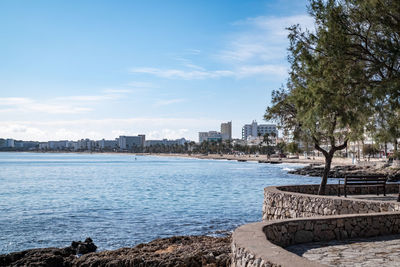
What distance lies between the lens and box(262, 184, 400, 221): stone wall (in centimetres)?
1155

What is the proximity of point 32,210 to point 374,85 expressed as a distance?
23618mm

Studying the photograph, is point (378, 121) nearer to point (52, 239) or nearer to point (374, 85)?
point (374, 85)

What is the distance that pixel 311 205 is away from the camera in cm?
1286

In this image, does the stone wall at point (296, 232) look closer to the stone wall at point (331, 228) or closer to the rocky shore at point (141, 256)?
the stone wall at point (331, 228)

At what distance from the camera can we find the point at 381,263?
6770 millimetres

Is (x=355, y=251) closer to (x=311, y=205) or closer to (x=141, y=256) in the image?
(x=311, y=205)

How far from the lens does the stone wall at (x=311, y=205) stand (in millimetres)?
11555

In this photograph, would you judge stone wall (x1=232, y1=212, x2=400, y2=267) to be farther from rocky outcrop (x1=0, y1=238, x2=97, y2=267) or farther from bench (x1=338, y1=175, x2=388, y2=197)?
rocky outcrop (x1=0, y1=238, x2=97, y2=267)

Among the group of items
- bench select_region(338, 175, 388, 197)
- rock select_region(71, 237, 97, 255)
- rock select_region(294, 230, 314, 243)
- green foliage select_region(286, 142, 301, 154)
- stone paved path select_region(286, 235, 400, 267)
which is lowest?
rock select_region(71, 237, 97, 255)

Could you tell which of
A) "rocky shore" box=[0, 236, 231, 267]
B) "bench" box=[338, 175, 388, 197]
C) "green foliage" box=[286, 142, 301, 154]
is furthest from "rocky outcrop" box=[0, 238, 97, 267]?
"bench" box=[338, 175, 388, 197]

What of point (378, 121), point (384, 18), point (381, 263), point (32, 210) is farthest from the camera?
point (32, 210)

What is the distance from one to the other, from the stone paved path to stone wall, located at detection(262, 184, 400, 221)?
7.92 feet

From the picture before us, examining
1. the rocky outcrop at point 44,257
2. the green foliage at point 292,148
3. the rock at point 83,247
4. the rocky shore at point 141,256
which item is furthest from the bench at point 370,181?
the rocky outcrop at point 44,257

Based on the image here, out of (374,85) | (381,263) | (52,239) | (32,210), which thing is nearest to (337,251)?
(381,263)
